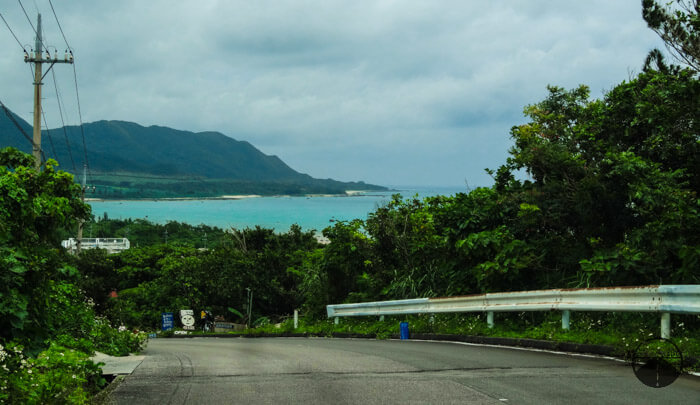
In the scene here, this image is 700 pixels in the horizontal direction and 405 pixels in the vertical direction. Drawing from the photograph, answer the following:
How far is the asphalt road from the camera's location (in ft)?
24.7

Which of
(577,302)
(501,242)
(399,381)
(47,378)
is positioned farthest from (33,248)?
(501,242)

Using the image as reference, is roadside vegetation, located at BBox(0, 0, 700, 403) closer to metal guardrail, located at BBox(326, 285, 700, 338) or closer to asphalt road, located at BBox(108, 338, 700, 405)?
metal guardrail, located at BBox(326, 285, 700, 338)

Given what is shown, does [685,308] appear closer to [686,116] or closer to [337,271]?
[686,116]

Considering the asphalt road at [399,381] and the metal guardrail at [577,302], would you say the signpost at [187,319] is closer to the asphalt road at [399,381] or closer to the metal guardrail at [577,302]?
the metal guardrail at [577,302]

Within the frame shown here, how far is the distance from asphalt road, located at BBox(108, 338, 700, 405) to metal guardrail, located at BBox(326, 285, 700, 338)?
1.21 m

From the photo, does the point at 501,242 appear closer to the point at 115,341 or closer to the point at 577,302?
the point at 577,302

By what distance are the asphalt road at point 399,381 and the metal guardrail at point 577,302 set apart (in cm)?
121

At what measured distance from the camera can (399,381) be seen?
343 inches

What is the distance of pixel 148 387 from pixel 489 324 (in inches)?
342

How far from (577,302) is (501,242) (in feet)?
15.6

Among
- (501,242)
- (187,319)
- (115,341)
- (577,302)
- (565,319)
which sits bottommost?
(187,319)

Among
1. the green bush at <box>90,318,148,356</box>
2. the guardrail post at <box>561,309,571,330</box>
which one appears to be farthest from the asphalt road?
the green bush at <box>90,318,148,356</box>

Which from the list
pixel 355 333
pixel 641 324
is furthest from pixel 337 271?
pixel 641 324

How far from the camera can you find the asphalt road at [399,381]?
24.7ft
